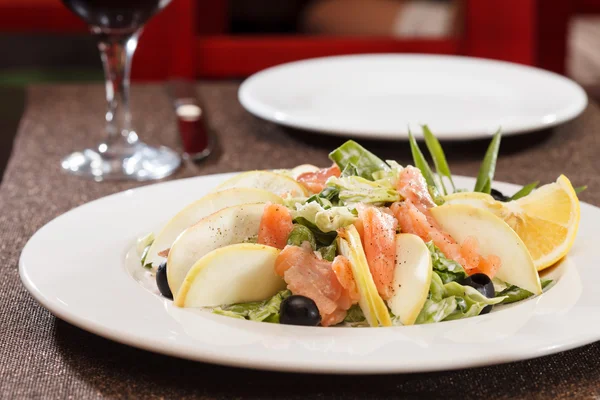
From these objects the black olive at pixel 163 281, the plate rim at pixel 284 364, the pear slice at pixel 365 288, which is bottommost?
the black olive at pixel 163 281

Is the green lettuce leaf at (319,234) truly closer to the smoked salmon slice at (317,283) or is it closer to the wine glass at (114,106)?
the smoked salmon slice at (317,283)

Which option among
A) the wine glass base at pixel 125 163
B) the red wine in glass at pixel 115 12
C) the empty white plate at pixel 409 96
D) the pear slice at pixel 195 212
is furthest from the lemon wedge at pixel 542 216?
the red wine in glass at pixel 115 12

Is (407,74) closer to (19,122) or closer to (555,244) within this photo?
(19,122)

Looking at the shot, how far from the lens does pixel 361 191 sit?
97 centimetres

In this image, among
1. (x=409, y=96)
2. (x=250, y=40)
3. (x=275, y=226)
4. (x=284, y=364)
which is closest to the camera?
(x=284, y=364)

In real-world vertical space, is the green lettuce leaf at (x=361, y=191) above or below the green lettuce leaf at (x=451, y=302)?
above

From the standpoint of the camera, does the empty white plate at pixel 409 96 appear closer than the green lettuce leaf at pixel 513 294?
No

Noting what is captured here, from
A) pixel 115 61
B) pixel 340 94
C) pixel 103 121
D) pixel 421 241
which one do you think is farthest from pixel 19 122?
pixel 421 241

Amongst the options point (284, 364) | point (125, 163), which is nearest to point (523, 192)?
point (284, 364)

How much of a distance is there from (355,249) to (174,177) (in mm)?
703

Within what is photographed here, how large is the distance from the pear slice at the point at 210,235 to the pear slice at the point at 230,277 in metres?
0.04

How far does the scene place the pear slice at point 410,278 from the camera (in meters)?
0.81

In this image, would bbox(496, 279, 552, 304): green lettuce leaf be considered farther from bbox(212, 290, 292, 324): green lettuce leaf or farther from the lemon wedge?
bbox(212, 290, 292, 324): green lettuce leaf

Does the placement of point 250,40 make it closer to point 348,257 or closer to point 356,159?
point 356,159
